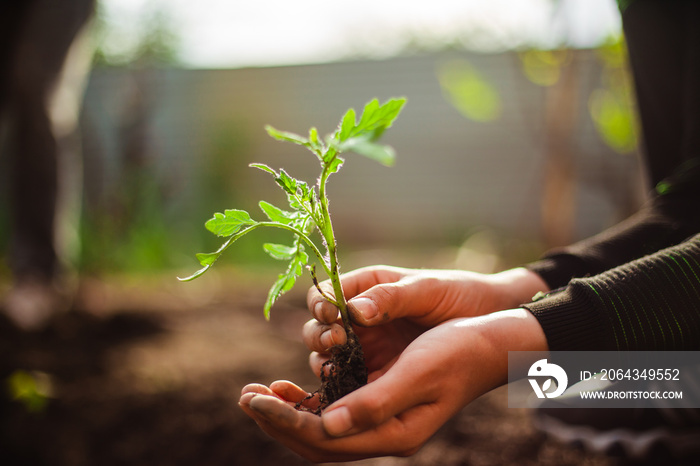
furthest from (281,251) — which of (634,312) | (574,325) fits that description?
(634,312)

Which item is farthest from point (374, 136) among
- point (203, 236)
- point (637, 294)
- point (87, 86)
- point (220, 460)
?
point (87, 86)

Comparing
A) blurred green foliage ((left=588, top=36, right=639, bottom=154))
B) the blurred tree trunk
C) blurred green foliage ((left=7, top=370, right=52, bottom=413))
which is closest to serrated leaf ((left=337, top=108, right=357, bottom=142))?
blurred green foliage ((left=7, top=370, right=52, bottom=413))

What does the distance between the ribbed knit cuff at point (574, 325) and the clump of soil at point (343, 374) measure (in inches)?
16.6

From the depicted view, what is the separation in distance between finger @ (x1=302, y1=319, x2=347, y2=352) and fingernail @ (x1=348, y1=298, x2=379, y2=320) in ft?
0.27

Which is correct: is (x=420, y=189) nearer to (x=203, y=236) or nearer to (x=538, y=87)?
(x=538, y=87)

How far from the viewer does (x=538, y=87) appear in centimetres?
684

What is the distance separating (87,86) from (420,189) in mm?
5540

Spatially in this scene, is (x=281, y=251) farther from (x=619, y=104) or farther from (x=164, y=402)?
(x=619, y=104)

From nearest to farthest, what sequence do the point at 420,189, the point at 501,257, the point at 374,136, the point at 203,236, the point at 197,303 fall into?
the point at 374,136 → the point at 197,303 → the point at 501,257 → the point at 203,236 → the point at 420,189

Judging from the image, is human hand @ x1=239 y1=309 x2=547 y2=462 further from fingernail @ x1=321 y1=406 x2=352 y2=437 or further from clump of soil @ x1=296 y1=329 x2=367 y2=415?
clump of soil @ x1=296 y1=329 x2=367 y2=415

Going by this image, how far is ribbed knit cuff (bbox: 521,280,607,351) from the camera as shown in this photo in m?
1.04

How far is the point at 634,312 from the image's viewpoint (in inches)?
40.8

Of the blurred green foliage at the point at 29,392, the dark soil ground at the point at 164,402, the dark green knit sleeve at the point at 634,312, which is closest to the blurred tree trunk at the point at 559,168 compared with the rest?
the dark soil ground at the point at 164,402

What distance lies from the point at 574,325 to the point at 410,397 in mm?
412
